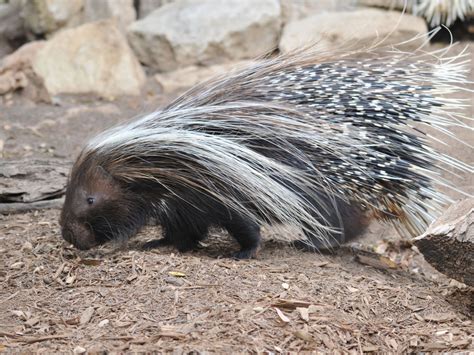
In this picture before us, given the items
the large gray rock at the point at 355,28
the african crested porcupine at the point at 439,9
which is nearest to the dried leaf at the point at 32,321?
the large gray rock at the point at 355,28

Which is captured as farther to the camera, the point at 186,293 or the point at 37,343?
the point at 186,293

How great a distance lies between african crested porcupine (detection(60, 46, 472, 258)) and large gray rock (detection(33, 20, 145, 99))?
11.5 feet

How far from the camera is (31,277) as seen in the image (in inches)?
133

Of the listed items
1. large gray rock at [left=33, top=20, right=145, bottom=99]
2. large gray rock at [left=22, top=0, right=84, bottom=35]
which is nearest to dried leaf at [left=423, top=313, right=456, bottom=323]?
large gray rock at [left=33, top=20, right=145, bottom=99]

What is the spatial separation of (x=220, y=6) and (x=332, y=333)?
553 centimetres

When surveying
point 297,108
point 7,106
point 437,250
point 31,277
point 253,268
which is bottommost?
point 7,106

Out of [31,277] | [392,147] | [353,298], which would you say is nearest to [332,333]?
[353,298]

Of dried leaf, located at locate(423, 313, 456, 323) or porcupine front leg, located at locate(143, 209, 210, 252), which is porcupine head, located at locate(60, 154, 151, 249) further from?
dried leaf, located at locate(423, 313, 456, 323)

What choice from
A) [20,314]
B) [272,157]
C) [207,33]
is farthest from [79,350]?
[207,33]

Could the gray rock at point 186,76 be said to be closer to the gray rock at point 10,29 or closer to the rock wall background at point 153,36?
the rock wall background at point 153,36

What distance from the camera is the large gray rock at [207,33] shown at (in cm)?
758

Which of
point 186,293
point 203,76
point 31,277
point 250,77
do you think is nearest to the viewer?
point 186,293

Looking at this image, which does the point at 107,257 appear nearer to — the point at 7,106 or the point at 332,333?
the point at 332,333

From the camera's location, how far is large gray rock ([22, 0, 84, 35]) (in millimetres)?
7492
